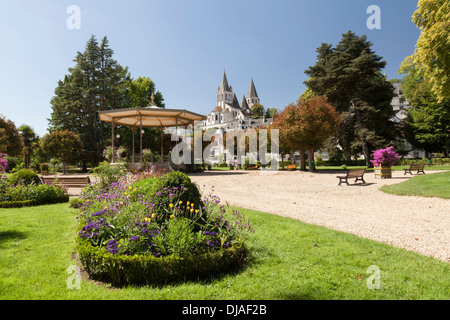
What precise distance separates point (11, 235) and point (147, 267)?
3.49 metres

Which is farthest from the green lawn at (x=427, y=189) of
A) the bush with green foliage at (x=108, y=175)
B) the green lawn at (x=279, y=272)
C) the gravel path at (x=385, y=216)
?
the bush with green foliage at (x=108, y=175)

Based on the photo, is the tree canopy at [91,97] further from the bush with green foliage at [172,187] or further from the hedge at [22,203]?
the bush with green foliage at [172,187]

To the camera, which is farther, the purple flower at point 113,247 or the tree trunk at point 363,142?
the tree trunk at point 363,142

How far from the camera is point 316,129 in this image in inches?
897

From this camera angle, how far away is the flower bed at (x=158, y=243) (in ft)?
9.64

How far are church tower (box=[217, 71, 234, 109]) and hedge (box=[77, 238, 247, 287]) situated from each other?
10781cm

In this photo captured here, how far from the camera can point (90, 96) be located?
33.3 meters

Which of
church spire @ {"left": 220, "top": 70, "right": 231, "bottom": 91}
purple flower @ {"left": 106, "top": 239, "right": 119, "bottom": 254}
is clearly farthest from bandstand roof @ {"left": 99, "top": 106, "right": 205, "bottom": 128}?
church spire @ {"left": 220, "top": 70, "right": 231, "bottom": 91}

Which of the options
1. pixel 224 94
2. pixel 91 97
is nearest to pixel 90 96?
pixel 91 97

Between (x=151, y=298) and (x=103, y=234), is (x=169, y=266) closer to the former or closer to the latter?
(x=151, y=298)

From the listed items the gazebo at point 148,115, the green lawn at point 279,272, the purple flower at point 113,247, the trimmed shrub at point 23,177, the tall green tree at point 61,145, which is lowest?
the green lawn at point 279,272

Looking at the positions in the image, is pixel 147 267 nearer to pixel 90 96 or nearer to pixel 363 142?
pixel 363 142

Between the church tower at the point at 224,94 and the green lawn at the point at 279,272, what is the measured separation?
106867 millimetres
